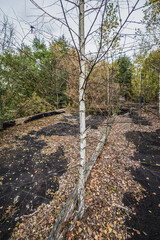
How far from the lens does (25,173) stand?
3807 mm

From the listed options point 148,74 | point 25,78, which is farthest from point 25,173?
point 25,78

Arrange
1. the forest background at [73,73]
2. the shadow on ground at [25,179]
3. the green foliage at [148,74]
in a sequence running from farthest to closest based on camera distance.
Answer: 1. the green foliage at [148,74]
2. the shadow on ground at [25,179]
3. the forest background at [73,73]

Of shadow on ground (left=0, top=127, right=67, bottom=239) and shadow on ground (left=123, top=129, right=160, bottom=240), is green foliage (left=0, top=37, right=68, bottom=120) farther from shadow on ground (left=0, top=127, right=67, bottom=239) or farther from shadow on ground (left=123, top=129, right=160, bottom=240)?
shadow on ground (left=123, top=129, right=160, bottom=240)

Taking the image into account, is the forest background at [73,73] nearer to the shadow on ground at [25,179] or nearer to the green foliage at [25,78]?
the green foliage at [25,78]

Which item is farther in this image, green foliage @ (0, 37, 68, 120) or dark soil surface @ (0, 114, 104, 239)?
dark soil surface @ (0, 114, 104, 239)

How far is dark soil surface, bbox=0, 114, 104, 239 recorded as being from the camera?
2.66 m

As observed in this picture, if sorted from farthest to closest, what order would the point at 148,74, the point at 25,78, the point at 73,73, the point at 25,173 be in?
the point at 25,78 → the point at 148,74 → the point at 25,173 → the point at 73,73

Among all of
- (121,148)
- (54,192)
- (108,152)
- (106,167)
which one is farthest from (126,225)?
(121,148)

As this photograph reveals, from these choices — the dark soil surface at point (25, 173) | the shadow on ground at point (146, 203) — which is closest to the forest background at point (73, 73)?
the dark soil surface at point (25, 173)

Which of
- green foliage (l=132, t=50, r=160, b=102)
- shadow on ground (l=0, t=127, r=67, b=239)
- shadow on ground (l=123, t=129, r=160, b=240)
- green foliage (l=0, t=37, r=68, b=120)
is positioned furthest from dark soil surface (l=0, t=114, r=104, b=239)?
green foliage (l=132, t=50, r=160, b=102)

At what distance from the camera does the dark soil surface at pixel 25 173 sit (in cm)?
266

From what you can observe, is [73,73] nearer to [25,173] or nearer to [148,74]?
[25,173]

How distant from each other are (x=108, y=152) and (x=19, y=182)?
369cm

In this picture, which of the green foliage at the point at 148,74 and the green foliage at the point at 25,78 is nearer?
the green foliage at the point at 25,78
